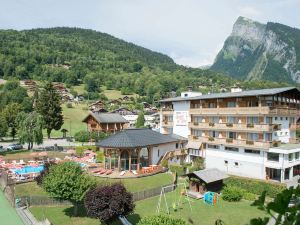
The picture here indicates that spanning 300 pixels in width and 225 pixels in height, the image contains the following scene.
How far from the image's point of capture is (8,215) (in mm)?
30031

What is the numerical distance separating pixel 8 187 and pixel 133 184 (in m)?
13.4

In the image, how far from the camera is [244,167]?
44438 mm

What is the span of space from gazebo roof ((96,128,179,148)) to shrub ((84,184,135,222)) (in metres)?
16.8

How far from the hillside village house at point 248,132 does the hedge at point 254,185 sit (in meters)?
4.77

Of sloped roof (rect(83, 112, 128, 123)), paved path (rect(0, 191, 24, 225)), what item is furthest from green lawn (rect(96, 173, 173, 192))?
sloped roof (rect(83, 112, 128, 123))

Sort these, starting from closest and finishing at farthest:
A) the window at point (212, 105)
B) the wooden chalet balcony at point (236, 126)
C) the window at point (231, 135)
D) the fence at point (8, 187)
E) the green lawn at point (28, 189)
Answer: the fence at point (8, 187), the green lawn at point (28, 189), the wooden chalet balcony at point (236, 126), the window at point (231, 135), the window at point (212, 105)

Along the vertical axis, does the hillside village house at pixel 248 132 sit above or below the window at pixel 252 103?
below

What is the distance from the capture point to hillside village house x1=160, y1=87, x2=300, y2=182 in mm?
41625

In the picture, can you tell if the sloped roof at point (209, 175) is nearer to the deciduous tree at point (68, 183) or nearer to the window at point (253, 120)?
the window at point (253, 120)

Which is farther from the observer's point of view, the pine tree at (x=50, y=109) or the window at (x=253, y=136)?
the pine tree at (x=50, y=109)

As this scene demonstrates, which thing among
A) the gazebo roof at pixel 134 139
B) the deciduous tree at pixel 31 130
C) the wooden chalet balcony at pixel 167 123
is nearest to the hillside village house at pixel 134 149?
the gazebo roof at pixel 134 139

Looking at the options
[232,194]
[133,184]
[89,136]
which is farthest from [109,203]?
[89,136]

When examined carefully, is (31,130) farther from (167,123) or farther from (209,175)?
(209,175)

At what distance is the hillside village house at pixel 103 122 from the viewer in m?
80.2
